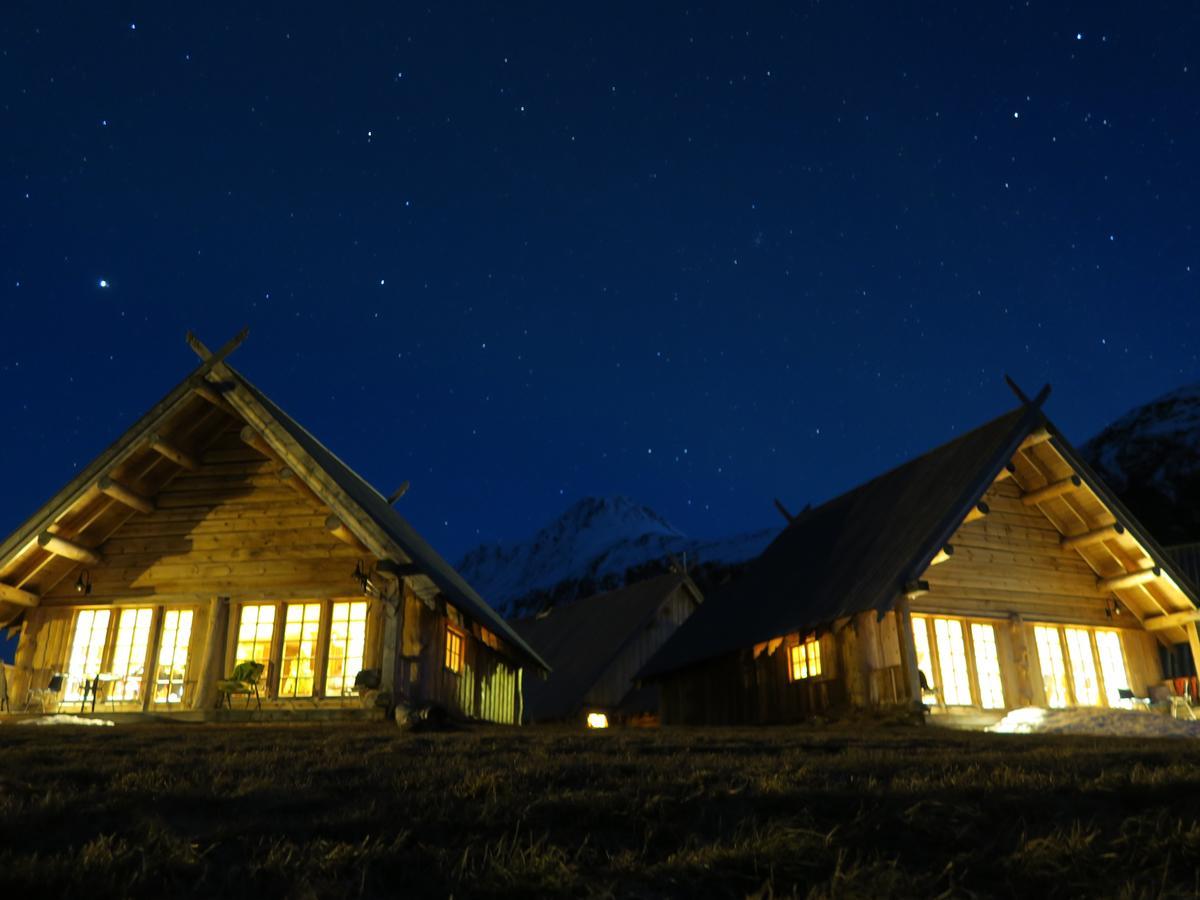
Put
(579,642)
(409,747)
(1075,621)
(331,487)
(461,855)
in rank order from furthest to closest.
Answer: (579,642) < (1075,621) < (331,487) < (409,747) < (461,855)

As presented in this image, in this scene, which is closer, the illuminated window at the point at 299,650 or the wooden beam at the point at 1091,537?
the illuminated window at the point at 299,650

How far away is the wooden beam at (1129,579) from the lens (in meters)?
20.2

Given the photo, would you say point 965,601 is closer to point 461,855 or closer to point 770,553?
point 770,553

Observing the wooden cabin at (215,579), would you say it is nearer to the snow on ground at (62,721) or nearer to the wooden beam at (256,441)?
the wooden beam at (256,441)

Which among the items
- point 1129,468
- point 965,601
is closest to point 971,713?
point 965,601

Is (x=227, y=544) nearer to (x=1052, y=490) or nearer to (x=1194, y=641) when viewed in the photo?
(x=1052, y=490)

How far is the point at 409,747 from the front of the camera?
974cm

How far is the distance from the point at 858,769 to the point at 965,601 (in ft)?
43.9

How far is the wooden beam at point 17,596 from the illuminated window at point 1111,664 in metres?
20.9

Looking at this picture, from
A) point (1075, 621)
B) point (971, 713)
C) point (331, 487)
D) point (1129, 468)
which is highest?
point (1129, 468)

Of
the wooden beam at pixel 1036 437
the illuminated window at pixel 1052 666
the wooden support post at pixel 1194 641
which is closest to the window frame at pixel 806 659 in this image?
the illuminated window at pixel 1052 666

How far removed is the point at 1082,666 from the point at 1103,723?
229 inches

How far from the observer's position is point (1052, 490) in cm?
2050

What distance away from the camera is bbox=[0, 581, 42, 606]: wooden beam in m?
17.0
